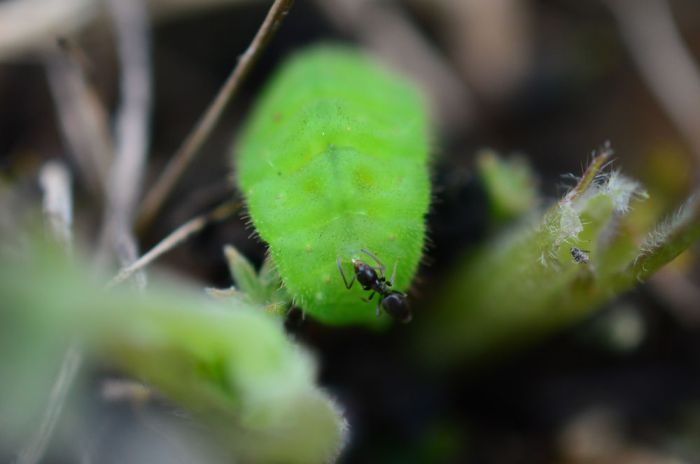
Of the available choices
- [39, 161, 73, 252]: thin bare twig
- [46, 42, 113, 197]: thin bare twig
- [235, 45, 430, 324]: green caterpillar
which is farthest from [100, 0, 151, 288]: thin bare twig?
[235, 45, 430, 324]: green caterpillar

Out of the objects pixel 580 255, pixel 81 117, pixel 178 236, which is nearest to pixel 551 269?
pixel 580 255

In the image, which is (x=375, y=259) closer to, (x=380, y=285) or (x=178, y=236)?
(x=380, y=285)

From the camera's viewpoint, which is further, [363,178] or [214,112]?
[214,112]

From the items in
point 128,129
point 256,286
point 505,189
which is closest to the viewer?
point 256,286

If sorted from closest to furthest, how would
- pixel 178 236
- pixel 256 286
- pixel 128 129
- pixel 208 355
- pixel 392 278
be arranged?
pixel 208 355 < pixel 392 278 < pixel 256 286 < pixel 178 236 < pixel 128 129

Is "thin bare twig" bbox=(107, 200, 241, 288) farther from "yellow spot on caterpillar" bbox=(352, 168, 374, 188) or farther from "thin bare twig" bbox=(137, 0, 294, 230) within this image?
"yellow spot on caterpillar" bbox=(352, 168, 374, 188)

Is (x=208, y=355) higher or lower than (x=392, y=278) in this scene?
lower

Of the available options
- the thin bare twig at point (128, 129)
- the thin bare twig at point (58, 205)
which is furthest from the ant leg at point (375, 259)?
the thin bare twig at point (58, 205)
